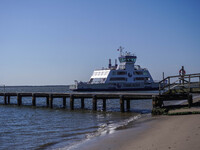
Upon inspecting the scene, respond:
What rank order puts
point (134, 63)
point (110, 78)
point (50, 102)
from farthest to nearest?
point (134, 63)
point (110, 78)
point (50, 102)

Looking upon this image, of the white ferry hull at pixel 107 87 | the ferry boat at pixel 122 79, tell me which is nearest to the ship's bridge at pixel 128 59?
the ferry boat at pixel 122 79

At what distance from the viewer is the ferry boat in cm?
5778

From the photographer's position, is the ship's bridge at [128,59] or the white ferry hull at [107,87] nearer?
the white ferry hull at [107,87]

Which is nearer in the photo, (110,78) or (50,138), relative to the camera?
(50,138)

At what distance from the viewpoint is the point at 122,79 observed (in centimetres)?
6169

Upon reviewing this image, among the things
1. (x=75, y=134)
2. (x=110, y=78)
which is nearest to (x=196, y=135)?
(x=75, y=134)

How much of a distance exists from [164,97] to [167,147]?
10.7 meters

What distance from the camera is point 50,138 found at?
473 inches

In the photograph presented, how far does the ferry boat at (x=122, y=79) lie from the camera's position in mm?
57784

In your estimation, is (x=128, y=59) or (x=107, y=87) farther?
(x=128, y=59)

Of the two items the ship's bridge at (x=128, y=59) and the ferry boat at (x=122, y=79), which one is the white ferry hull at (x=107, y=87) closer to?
the ferry boat at (x=122, y=79)

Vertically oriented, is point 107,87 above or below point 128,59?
below

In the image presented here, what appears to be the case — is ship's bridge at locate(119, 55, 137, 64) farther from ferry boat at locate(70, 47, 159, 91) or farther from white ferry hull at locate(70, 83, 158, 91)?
white ferry hull at locate(70, 83, 158, 91)

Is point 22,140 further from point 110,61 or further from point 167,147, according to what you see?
point 110,61
